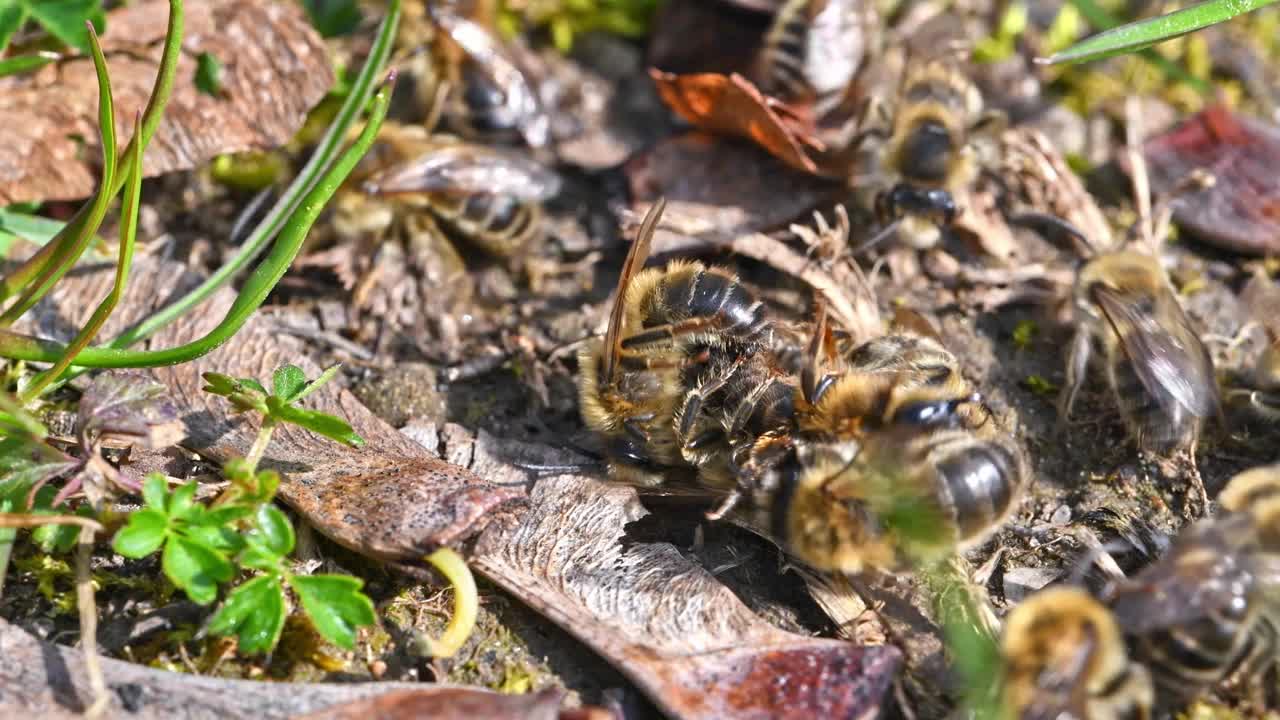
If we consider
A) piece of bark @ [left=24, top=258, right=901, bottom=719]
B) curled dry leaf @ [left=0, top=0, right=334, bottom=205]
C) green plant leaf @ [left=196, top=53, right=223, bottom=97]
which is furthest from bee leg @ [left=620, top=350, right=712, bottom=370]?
green plant leaf @ [left=196, top=53, right=223, bottom=97]

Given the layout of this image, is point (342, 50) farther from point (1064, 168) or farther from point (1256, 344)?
point (1256, 344)

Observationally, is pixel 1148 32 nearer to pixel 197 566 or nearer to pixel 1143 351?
pixel 1143 351

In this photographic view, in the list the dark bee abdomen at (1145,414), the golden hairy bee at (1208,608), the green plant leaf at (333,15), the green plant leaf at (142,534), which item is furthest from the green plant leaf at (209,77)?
the golden hairy bee at (1208,608)

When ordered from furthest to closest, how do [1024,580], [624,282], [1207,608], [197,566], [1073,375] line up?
[1073,375] < [624,282] < [1024,580] < [197,566] < [1207,608]

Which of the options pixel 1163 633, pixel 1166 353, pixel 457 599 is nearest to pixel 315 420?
pixel 457 599

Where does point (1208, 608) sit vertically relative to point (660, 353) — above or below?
below

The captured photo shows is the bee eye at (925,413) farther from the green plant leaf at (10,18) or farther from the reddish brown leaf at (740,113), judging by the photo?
the green plant leaf at (10,18)

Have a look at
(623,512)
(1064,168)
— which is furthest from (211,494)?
(1064,168)

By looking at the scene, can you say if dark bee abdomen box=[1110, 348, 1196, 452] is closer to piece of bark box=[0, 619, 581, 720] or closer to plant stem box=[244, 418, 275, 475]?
piece of bark box=[0, 619, 581, 720]
